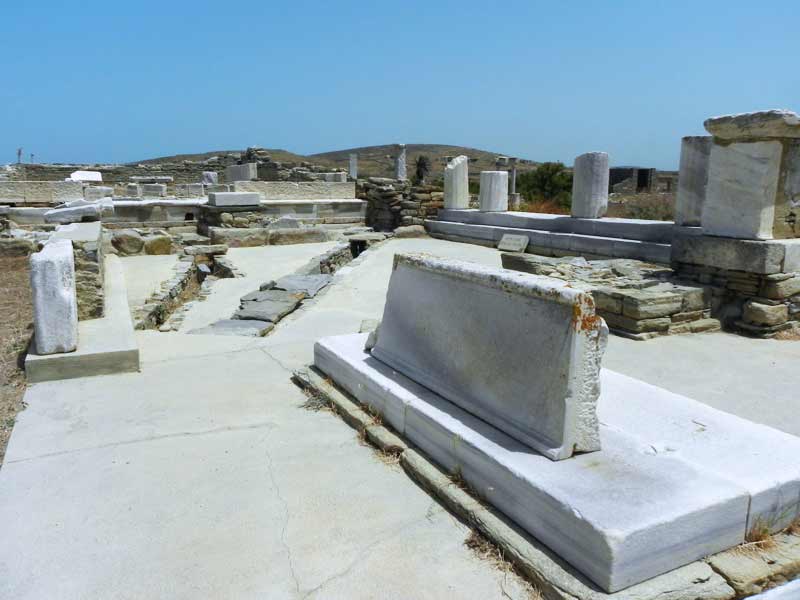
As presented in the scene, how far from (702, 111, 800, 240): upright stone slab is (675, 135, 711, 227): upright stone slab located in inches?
67.9

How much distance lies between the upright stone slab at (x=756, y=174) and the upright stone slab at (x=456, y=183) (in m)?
7.75

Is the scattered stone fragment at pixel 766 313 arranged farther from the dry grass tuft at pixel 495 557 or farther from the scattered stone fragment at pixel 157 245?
the scattered stone fragment at pixel 157 245

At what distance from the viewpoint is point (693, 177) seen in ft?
24.6

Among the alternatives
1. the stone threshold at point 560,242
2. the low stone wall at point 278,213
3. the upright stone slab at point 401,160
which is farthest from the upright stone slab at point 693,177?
the upright stone slab at point 401,160

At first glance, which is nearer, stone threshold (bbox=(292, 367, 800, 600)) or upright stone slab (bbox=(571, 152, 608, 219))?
stone threshold (bbox=(292, 367, 800, 600))

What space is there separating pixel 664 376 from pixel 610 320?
4.46 feet

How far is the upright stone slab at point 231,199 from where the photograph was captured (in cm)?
1354

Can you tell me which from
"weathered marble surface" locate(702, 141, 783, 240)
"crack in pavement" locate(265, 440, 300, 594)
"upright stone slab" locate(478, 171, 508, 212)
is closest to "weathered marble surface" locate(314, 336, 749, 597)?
"crack in pavement" locate(265, 440, 300, 594)

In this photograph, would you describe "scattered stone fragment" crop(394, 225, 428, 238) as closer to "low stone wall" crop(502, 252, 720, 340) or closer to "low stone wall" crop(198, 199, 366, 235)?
"low stone wall" crop(198, 199, 366, 235)

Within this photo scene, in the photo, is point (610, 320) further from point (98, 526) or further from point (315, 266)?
point (315, 266)

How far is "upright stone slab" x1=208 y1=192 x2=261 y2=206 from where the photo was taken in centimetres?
1354

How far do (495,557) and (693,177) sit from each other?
6.68 m

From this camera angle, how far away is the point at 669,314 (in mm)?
5512

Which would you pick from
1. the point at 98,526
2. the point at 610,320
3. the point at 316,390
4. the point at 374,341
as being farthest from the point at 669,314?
the point at 98,526
